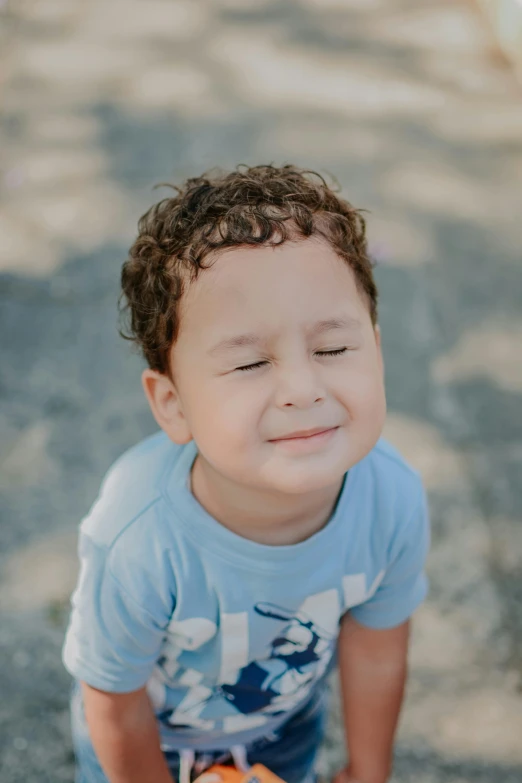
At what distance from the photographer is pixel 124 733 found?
48.3 inches

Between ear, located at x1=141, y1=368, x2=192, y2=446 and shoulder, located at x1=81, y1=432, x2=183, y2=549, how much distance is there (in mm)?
64

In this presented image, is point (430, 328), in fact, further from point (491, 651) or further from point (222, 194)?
point (222, 194)

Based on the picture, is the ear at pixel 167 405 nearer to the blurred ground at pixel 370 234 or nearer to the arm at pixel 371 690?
the arm at pixel 371 690

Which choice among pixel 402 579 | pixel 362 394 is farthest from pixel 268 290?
pixel 402 579

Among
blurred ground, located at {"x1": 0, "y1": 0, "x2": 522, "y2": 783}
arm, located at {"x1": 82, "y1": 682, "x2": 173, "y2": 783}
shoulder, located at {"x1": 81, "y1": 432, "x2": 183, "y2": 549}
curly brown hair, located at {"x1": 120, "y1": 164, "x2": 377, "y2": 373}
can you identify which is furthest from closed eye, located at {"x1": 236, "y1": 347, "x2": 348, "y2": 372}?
blurred ground, located at {"x1": 0, "y1": 0, "x2": 522, "y2": 783}

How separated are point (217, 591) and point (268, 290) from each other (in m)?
0.40

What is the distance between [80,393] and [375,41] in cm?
214

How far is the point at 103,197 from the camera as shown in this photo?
2.83 metres

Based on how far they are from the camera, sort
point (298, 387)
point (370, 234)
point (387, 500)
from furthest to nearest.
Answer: point (370, 234)
point (387, 500)
point (298, 387)

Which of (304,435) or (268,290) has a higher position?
(268,290)

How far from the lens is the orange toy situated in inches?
49.3

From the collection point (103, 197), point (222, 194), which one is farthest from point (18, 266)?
point (222, 194)

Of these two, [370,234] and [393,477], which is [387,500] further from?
[370,234]

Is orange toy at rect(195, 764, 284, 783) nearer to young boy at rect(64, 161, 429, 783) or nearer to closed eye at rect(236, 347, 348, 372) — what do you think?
young boy at rect(64, 161, 429, 783)
